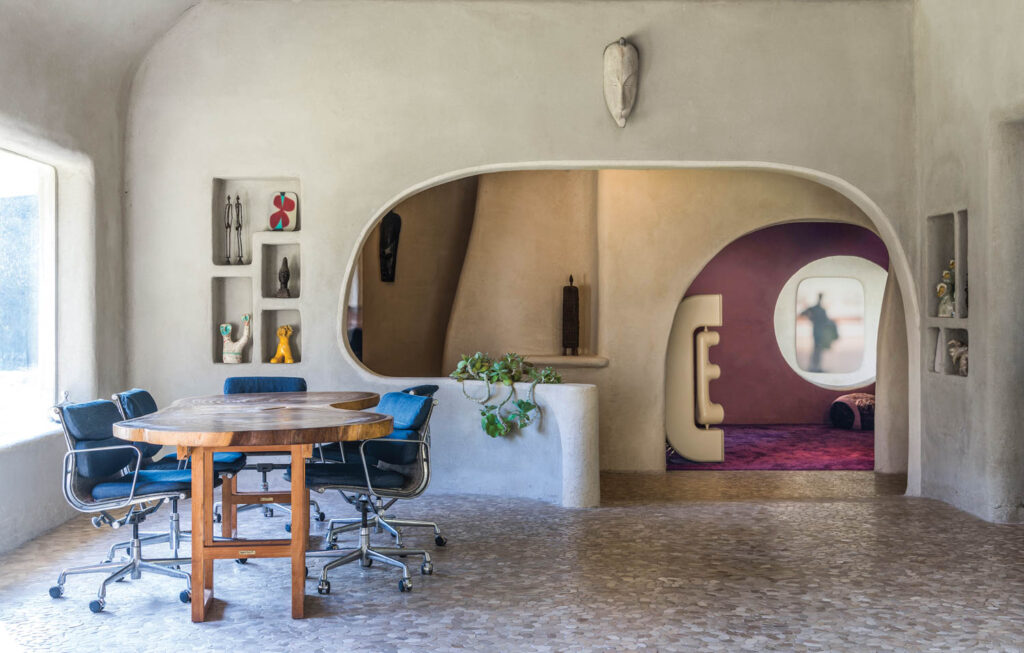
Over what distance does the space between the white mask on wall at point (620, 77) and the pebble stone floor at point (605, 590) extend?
2955 mm

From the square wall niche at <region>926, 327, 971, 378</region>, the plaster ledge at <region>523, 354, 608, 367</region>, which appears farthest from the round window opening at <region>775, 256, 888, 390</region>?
the square wall niche at <region>926, 327, 971, 378</region>

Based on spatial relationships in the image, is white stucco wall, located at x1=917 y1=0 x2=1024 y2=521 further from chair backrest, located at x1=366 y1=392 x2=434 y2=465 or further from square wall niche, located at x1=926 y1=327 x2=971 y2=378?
chair backrest, located at x1=366 y1=392 x2=434 y2=465

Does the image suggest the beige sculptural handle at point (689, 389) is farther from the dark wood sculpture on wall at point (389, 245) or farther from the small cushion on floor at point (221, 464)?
the small cushion on floor at point (221, 464)

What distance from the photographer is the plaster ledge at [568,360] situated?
9.06 m

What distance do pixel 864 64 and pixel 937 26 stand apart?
0.57m

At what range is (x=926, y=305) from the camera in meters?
7.16

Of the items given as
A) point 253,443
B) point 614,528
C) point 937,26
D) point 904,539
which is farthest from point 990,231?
point 253,443

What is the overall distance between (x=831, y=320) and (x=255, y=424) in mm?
10239

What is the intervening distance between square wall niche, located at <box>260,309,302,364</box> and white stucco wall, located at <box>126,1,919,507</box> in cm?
36

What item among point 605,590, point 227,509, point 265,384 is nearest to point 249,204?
point 265,384

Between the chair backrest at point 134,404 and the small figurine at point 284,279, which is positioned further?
the small figurine at point 284,279

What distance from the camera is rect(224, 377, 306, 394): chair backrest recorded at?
250 inches

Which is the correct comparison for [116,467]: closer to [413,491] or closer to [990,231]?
[413,491]

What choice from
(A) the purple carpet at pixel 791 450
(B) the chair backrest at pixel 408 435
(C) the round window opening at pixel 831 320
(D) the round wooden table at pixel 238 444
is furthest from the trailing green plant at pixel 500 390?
(C) the round window opening at pixel 831 320
